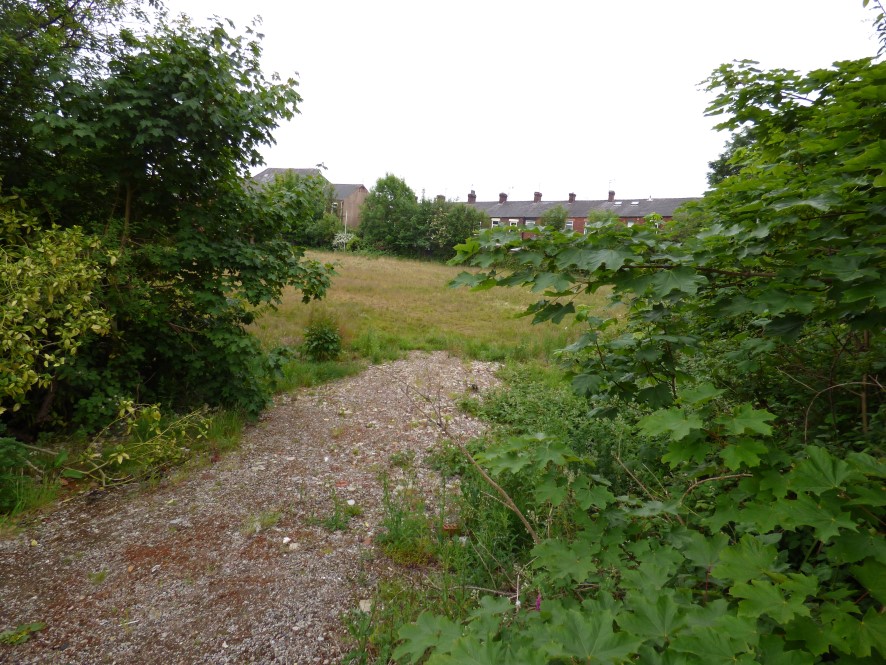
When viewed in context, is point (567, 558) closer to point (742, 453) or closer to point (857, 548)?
point (742, 453)

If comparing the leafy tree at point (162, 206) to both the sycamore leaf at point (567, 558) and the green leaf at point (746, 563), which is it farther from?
the green leaf at point (746, 563)

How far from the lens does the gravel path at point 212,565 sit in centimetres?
251

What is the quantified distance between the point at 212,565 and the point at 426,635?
7.65ft

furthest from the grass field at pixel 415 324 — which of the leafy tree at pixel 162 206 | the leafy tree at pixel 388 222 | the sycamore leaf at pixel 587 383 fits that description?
the leafy tree at pixel 388 222

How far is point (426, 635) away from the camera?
58.6 inches

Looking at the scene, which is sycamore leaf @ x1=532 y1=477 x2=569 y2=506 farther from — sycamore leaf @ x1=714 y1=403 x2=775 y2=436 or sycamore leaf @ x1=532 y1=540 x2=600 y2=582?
sycamore leaf @ x1=714 y1=403 x2=775 y2=436

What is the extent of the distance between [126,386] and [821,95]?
6068mm

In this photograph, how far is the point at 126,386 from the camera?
15.1ft

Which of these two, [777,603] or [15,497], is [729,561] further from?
[15,497]

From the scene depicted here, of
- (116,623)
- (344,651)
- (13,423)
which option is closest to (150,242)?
(13,423)

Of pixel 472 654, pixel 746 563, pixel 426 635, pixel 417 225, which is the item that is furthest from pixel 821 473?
pixel 417 225

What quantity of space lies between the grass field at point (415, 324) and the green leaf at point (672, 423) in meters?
4.33

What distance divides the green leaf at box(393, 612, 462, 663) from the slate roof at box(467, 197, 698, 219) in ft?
158

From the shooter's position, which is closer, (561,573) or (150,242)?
(561,573)
